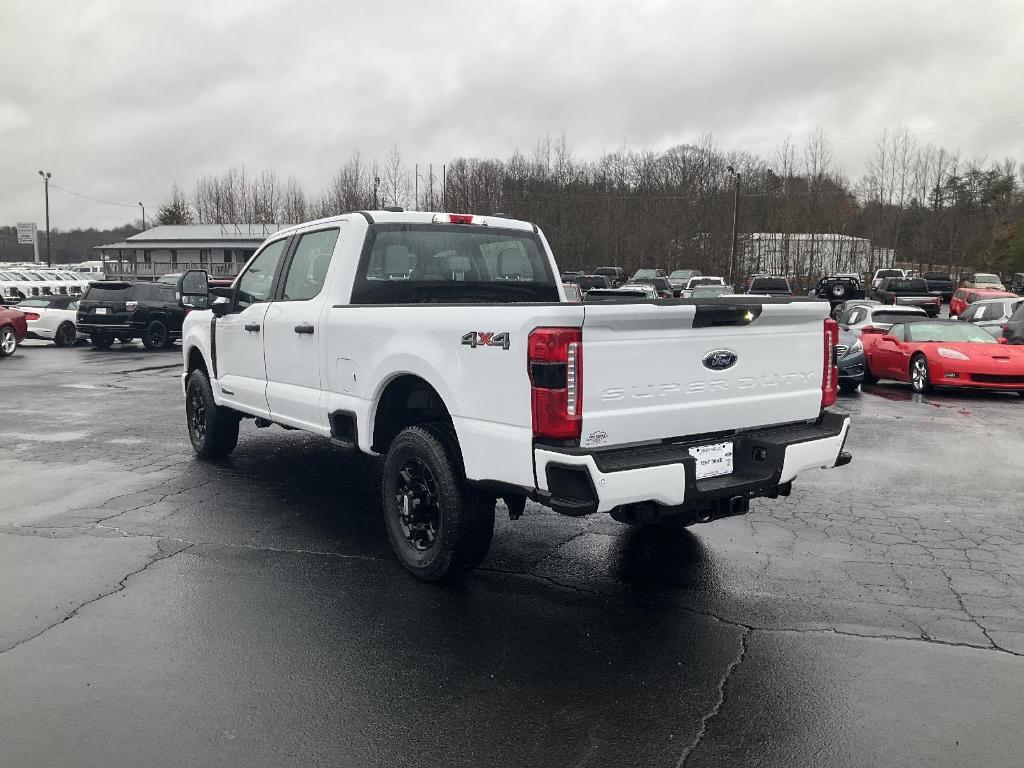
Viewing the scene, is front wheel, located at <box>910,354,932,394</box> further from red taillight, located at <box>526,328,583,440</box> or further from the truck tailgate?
red taillight, located at <box>526,328,583,440</box>

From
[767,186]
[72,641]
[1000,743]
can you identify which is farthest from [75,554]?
[767,186]

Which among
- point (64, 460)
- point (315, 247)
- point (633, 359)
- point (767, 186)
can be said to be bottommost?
point (64, 460)

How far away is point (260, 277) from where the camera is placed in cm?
705

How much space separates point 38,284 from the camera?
39.7m

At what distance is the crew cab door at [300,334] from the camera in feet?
19.3

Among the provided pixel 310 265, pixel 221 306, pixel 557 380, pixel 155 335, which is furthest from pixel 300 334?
pixel 155 335

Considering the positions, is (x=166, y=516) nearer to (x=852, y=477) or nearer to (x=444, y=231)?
(x=444, y=231)

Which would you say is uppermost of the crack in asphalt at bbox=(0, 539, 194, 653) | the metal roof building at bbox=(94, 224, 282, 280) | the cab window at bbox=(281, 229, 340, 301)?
the metal roof building at bbox=(94, 224, 282, 280)

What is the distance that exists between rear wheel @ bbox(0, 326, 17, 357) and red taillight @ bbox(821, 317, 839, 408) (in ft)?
69.6

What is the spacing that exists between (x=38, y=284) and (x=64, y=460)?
36.1 m

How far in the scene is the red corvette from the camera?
13.7 meters

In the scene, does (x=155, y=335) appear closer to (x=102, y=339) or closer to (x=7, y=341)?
(x=102, y=339)

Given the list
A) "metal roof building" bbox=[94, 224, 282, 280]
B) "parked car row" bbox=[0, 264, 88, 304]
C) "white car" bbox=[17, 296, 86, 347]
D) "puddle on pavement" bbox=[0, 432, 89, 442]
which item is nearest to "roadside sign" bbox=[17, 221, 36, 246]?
"metal roof building" bbox=[94, 224, 282, 280]

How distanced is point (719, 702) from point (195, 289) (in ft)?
19.2
